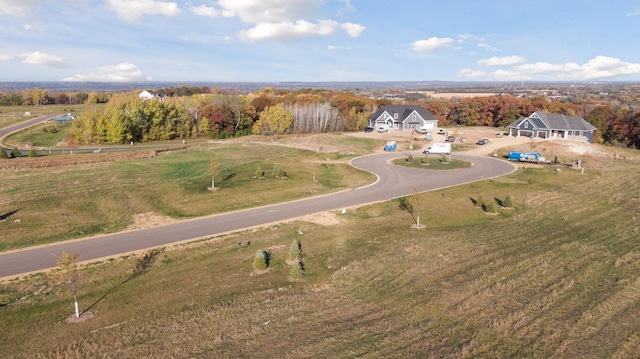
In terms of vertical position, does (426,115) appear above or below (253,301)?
above

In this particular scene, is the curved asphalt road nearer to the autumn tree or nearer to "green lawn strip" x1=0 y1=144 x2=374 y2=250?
"green lawn strip" x1=0 y1=144 x2=374 y2=250

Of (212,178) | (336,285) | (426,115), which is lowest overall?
(336,285)

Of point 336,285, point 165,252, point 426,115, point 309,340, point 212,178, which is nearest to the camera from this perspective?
point 309,340

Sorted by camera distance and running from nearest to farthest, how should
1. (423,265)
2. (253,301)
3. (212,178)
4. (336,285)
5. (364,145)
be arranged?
(253,301) < (336,285) < (423,265) < (212,178) < (364,145)

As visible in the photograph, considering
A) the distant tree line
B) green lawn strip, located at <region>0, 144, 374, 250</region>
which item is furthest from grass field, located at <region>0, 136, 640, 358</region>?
the distant tree line

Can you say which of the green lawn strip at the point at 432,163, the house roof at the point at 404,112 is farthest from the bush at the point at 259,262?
the house roof at the point at 404,112

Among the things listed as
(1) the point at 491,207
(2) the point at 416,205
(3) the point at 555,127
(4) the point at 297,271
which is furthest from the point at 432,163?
(3) the point at 555,127

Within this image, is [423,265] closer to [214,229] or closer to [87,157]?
[214,229]

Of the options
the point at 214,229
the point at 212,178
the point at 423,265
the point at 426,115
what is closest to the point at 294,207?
the point at 214,229
